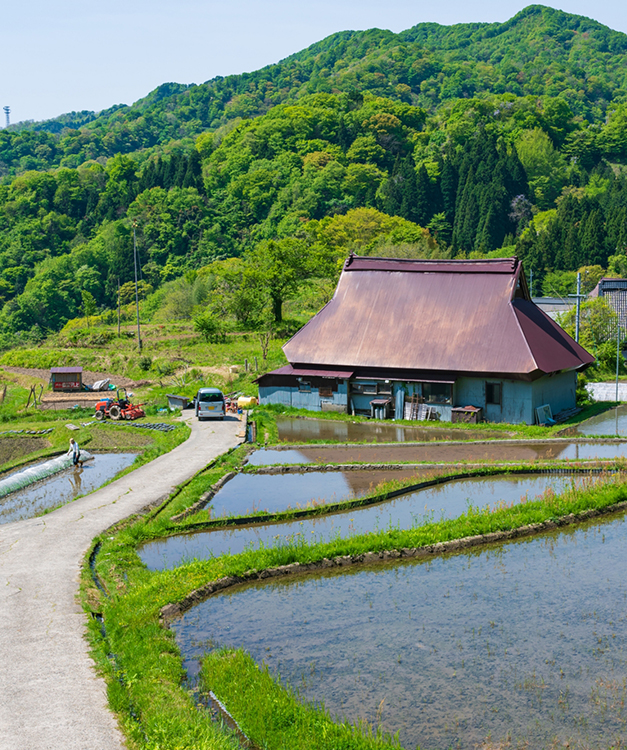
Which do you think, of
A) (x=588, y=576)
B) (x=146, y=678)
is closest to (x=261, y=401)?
(x=588, y=576)

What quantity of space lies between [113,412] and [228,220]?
276 feet

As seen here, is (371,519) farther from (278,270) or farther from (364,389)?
(278,270)

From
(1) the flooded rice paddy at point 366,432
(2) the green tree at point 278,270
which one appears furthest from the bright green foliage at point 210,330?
(1) the flooded rice paddy at point 366,432

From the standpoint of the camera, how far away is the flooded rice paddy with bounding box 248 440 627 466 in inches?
912

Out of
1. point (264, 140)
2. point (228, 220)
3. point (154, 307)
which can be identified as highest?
point (264, 140)

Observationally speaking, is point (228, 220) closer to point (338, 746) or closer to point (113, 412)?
point (113, 412)

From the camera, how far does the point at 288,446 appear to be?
25.8 metres

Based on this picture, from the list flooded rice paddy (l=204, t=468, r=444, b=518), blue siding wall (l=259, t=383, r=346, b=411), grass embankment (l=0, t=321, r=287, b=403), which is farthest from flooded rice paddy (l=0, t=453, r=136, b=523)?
grass embankment (l=0, t=321, r=287, b=403)

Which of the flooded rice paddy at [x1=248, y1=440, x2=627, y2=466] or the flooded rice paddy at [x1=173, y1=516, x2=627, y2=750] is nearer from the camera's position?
the flooded rice paddy at [x1=173, y1=516, x2=627, y2=750]

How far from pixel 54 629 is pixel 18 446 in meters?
19.1

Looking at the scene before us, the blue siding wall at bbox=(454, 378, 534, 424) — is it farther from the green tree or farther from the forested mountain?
the forested mountain

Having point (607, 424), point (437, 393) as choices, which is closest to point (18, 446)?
point (437, 393)

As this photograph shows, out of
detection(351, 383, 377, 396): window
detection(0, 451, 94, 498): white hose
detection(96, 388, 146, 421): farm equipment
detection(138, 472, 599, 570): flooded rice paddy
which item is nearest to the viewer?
detection(138, 472, 599, 570): flooded rice paddy

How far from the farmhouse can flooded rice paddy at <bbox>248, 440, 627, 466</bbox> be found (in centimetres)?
363
